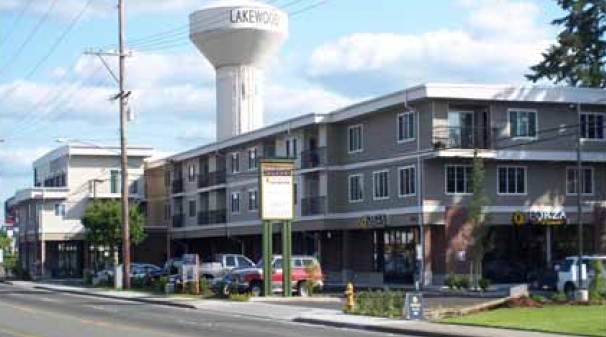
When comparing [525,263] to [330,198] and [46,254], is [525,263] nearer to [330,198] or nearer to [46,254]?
[330,198]

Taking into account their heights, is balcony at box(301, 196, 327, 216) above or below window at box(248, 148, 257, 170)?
below

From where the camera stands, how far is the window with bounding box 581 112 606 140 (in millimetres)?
57562

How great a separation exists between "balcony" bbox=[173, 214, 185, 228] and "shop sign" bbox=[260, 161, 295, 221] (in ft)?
149

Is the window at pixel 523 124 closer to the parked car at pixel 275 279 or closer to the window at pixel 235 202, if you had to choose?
the parked car at pixel 275 279

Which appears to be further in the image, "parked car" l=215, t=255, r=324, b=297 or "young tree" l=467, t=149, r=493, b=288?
"young tree" l=467, t=149, r=493, b=288

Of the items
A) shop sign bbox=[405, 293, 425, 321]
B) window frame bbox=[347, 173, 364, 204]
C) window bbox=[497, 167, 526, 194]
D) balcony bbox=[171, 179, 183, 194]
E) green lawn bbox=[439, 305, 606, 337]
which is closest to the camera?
green lawn bbox=[439, 305, 606, 337]

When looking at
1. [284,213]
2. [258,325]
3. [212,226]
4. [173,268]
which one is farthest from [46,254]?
[258,325]

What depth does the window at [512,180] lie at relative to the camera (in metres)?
56.6

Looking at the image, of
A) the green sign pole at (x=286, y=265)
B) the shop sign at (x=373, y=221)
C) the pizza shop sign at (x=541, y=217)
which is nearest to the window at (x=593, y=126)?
the pizza shop sign at (x=541, y=217)

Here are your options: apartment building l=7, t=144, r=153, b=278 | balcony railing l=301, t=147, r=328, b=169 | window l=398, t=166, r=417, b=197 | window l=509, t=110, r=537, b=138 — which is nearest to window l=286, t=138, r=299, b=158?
balcony railing l=301, t=147, r=328, b=169

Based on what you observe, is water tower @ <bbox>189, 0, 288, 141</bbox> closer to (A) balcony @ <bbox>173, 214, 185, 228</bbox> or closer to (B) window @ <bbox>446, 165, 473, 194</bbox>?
(A) balcony @ <bbox>173, 214, 185, 228</bbox>

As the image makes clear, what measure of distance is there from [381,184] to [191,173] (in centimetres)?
3235

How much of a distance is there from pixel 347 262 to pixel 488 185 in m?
11.2

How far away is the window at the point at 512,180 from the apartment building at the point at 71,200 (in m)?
46.2
